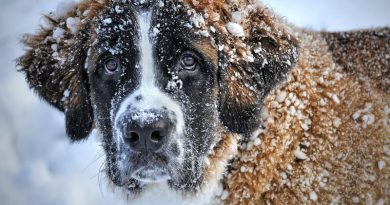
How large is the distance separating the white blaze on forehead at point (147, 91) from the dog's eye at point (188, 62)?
0.59 ft

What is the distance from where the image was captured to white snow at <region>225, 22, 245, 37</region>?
291 cm

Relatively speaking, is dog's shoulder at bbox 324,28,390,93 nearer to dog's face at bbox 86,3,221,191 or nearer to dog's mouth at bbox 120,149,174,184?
dog's face at bbox 86,3,221,191

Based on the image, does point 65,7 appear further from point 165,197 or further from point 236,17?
point 165,197

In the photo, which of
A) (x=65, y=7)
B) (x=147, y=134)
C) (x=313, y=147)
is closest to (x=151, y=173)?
(x=147, y=134)

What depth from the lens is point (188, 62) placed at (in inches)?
111

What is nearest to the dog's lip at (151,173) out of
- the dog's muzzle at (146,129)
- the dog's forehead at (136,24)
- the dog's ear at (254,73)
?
the dog's muzzle at (146,129)

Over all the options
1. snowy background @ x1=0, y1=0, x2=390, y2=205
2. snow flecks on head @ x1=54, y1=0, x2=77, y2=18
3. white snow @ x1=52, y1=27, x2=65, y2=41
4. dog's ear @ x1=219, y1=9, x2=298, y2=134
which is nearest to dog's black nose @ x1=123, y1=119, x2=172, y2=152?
dog's ear @ x1=219, y1=9, x2=298, y2=134

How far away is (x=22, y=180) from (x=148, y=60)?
2369 millimetres

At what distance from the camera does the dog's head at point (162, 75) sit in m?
2.70

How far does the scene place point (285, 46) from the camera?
308 centimetres

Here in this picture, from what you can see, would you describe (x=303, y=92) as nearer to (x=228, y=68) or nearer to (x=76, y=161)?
(x=228, y=68)

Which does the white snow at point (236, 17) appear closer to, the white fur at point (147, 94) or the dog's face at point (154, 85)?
the dog's face at point (154, 85)

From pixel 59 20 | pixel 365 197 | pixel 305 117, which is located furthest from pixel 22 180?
pixel 365 197

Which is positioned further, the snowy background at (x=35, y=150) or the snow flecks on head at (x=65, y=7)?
the snowy background at (x=35, y=150)
